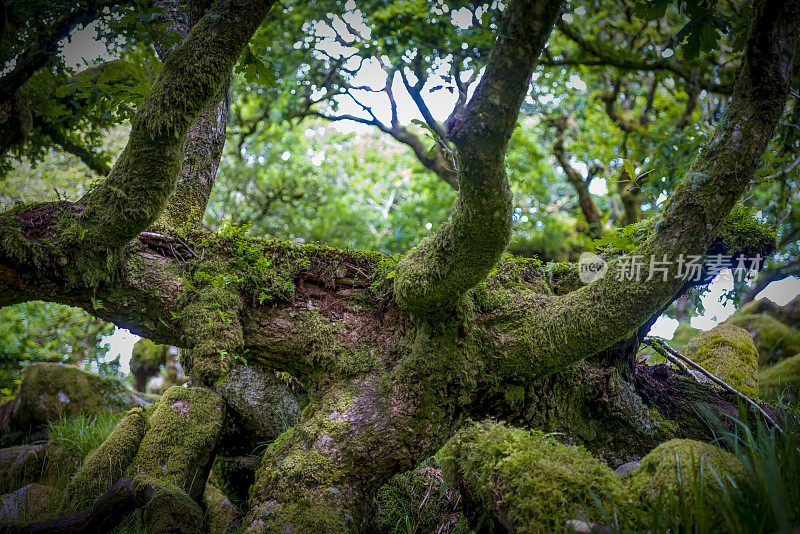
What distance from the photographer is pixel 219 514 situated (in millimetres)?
3668

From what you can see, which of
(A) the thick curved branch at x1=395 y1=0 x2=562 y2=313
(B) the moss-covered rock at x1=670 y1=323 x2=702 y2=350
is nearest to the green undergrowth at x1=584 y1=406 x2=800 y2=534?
(A) the thick curved branch at x1=395 y1=0 x2=562 y2=313

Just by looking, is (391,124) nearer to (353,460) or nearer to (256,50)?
(256,50)

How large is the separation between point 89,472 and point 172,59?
10.1 feet

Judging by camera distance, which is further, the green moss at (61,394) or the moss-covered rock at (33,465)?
the green moss at (61,394)

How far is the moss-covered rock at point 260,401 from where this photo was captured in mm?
4633

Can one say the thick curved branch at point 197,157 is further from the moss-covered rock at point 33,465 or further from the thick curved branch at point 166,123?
the moss-covered rock at point 33,465

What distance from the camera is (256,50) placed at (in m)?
3.52

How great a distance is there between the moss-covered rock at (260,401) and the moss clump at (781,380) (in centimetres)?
547

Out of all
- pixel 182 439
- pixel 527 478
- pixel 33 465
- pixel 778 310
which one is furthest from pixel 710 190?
pixel 778 310

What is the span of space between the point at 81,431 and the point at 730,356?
23.6 ft

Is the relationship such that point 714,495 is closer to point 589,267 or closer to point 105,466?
point 589,267

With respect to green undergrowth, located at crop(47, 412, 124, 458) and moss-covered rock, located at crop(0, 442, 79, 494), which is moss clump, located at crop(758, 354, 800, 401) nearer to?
green undergrowth, located at crop(47, 412, 124, 458)

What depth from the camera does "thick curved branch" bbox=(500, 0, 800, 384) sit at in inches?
107

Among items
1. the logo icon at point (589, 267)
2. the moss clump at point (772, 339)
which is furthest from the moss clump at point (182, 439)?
the moss clump at point (772, 339)
